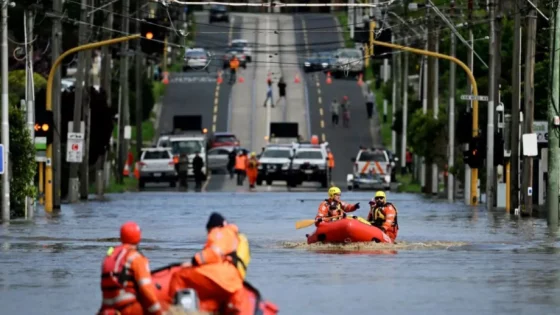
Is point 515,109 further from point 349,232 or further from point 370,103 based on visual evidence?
point 370,103

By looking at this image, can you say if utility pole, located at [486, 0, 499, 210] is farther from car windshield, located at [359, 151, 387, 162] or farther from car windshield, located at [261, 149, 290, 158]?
car windshield, located at [261, 149, 290, 158]

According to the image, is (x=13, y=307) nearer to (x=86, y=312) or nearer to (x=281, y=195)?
(x=86, y=312)

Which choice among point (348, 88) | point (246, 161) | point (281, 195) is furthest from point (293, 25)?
point (281, 195)

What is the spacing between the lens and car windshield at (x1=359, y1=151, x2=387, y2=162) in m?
79.9

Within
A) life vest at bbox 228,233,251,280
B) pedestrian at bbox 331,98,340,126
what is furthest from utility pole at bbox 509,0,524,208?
pedestrian at bbox 331,98,340,126

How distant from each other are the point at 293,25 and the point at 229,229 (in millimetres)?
114939

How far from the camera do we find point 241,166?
8175 centimetres

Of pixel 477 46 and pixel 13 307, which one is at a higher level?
pixel 477 46

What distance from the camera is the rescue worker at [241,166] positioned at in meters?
80.6

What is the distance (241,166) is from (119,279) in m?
64.2

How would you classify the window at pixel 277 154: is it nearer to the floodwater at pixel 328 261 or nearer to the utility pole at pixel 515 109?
the floodwater at pixel 328 261

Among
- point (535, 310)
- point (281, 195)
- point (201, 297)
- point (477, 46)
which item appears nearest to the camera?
point (201, 297)

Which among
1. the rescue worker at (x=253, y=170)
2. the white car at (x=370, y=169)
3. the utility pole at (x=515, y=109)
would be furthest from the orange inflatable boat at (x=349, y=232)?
the rescue worker at (x=253, y=170)

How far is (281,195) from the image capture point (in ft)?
231
